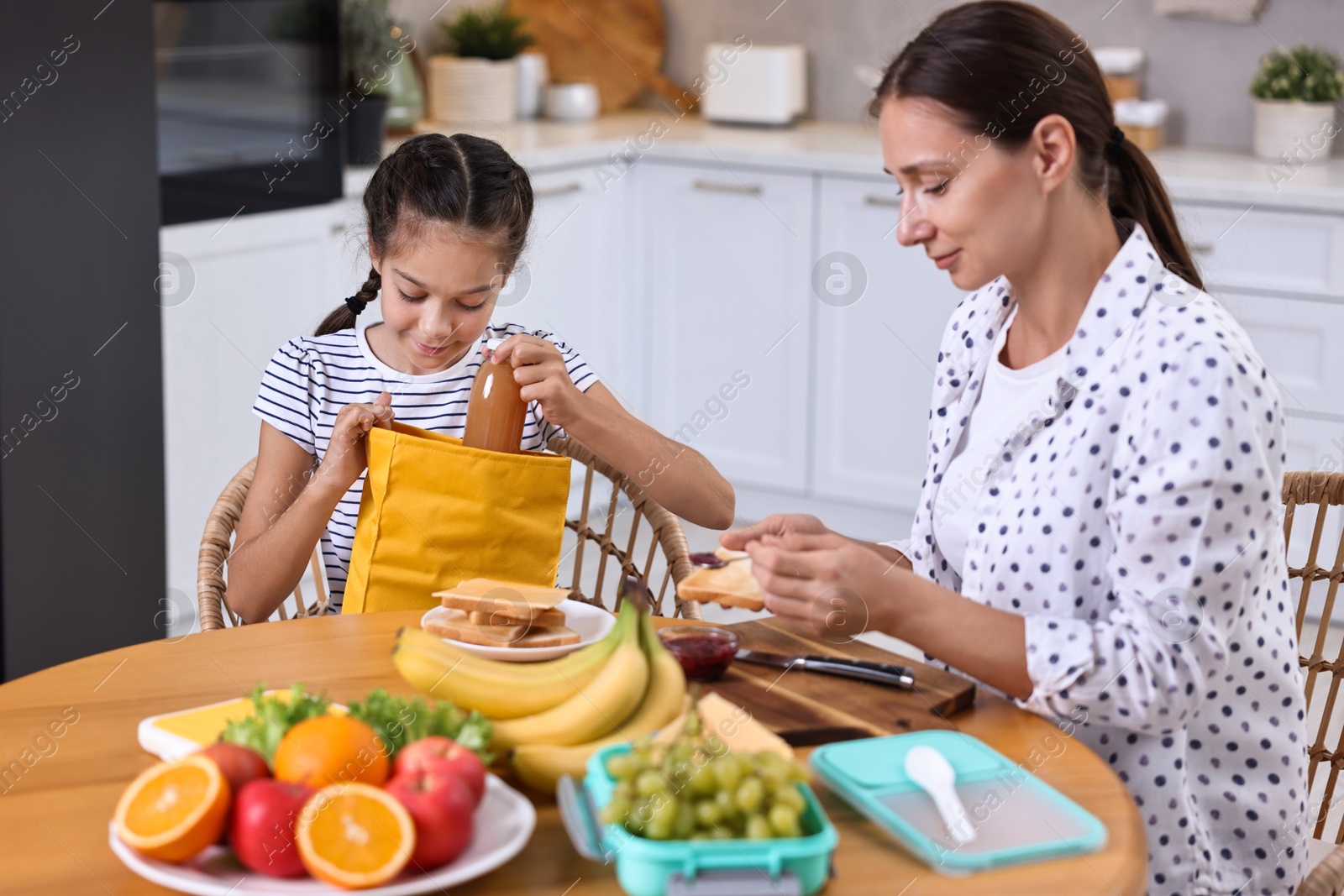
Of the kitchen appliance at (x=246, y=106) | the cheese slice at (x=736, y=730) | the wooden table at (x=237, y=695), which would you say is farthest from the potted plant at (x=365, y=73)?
the cheese slice at (x=736, y=730)

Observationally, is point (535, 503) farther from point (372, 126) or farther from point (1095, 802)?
point (372, 126)

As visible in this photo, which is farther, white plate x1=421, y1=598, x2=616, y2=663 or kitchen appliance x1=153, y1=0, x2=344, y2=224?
kitchen appliance x1=153, y1=0, x2=344, y2=224

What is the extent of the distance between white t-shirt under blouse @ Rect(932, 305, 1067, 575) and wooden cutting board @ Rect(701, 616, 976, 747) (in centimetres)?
16

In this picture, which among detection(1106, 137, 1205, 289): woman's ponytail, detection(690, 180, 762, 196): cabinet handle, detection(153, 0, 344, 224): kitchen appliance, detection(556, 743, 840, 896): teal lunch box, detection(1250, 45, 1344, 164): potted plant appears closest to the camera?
detection(556, 743, 840, 896): teal lunch box

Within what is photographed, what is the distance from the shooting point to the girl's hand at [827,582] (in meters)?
1.19

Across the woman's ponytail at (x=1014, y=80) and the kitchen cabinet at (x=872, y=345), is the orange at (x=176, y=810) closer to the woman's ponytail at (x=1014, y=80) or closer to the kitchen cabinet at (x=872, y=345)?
the woman's ponytail at (x=1014, y=80)

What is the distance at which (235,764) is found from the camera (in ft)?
3.12

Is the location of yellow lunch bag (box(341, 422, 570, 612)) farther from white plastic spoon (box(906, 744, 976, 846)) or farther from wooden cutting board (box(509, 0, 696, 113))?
wooden cutting board (box(509, 0, 696, 113))

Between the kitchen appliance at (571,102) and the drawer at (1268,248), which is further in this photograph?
the kitchen appliance at (571,102)

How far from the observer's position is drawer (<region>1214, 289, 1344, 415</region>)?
9.96ft

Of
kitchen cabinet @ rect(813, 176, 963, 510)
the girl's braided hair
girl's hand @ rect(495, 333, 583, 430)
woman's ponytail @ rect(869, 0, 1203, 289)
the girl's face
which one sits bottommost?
kitchen cabinet @ rect(813, 176, 963, 510)

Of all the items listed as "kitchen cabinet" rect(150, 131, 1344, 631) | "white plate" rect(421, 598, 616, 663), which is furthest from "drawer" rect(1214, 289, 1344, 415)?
"white plate" rect(421, 598, 616, 663)

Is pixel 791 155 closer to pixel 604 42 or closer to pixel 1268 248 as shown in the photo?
pixel 604 42

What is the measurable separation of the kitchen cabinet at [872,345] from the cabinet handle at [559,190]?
24.0 inches
